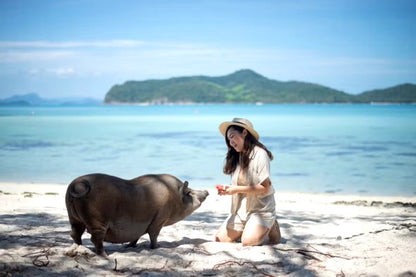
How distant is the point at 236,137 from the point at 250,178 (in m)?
0.51

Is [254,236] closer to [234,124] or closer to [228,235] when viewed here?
[228,235]

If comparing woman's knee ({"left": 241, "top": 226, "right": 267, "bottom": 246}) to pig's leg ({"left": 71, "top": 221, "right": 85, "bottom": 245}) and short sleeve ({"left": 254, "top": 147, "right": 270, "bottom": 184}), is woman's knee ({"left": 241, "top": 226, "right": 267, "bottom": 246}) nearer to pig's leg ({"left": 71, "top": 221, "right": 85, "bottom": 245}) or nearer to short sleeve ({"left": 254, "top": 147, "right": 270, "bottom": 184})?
short sleeve ({"left": 254, "top": 147, "right": 270, "bottom": 184})

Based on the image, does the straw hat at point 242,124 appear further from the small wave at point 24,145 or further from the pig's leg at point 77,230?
the small wave at point 24,145

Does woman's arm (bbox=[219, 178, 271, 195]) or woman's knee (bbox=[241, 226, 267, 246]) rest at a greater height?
woman's arm (bbox=[219, 178, 271, 195])

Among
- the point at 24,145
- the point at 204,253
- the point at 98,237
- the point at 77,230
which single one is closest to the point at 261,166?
the point at 204,253

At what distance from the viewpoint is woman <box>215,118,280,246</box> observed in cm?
541

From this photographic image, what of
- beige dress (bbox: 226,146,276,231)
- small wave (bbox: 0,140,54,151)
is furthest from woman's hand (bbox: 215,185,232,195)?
small wave (bbox: 0,140,54,151)

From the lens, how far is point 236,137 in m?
5.52

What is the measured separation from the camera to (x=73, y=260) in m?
4.65

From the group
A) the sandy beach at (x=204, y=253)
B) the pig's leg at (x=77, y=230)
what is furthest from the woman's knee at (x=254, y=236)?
the pig's leg at (x=77, y=230)

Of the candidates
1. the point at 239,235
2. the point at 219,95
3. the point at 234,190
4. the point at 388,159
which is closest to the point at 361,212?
the point at 239,235

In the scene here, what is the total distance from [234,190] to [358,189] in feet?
35.7

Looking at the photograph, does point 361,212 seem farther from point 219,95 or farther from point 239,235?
point 219,95

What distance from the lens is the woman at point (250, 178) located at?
17.7ft
